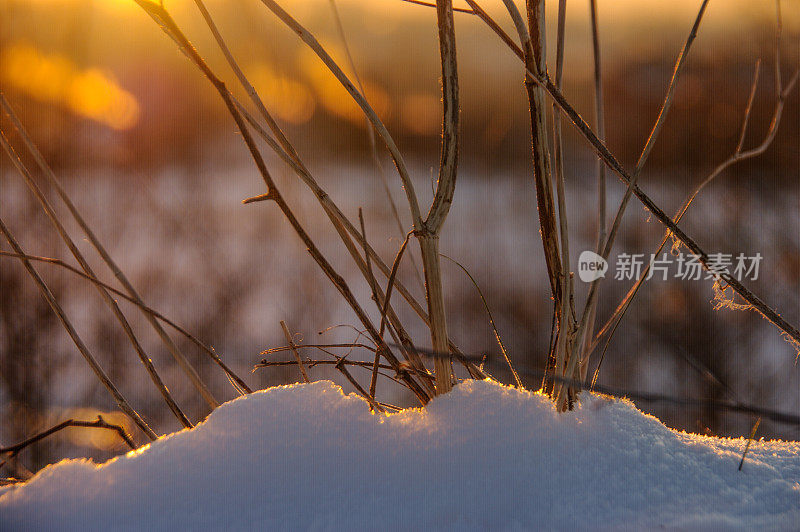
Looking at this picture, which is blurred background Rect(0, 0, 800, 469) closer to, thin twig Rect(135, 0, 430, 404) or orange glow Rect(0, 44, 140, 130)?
orange glow Rect(0, 44, 140, 130)

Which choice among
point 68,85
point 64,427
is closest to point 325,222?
point 68,85

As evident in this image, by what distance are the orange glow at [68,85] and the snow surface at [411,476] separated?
117 inches

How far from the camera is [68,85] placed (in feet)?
9.52

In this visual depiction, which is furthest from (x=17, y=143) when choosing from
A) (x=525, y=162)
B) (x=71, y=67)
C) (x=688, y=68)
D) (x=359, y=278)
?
(x=688, y=68)

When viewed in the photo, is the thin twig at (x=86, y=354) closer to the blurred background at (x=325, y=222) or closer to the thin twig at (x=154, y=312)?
the thin twig at (x=154, y=312)

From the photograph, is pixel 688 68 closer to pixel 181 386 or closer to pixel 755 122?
pixel 755 122

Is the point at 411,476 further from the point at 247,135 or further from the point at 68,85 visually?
the point at 68,85

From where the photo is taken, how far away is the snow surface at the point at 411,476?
34 cm

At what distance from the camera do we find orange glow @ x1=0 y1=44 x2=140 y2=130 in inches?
109

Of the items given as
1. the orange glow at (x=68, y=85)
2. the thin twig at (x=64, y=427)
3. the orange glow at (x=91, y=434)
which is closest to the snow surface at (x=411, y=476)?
the thin twig at (x=64, y=427)

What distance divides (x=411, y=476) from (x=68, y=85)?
3242 mm

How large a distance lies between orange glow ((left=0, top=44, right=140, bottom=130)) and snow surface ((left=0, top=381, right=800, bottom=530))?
9.71ft

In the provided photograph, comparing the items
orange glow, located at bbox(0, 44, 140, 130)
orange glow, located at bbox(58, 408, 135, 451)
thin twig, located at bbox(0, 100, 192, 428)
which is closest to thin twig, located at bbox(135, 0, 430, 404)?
thin twig, located at bbox(0, 100, 192, 428)

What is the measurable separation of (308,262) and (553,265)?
2539 millimetres
